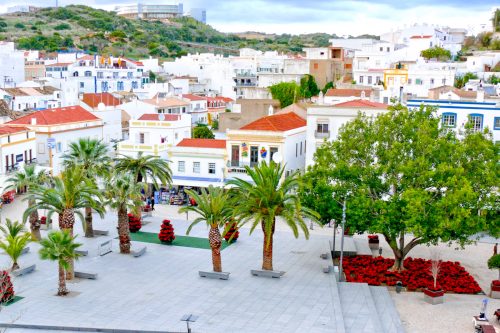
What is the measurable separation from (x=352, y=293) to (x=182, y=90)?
74.6 m

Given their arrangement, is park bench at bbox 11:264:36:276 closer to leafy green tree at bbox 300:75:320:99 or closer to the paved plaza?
the paved plaza

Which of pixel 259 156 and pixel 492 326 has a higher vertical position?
pixel 259 156

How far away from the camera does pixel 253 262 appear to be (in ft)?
99.4

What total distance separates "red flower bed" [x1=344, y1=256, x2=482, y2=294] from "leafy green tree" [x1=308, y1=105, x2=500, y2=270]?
928mm

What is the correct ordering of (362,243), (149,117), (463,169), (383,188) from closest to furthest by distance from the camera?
(463,169)
(383,188)
(362,243)
(149,117)

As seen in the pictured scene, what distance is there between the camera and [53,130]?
1892 inches

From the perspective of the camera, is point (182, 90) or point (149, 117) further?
point (182, 90)

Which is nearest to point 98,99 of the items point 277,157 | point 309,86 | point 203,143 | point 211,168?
point 309,86

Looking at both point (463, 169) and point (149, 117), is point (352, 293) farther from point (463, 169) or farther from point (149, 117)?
point (149, 117)

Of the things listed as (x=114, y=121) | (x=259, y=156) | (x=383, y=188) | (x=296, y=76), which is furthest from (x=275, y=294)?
(x=296, y=76)

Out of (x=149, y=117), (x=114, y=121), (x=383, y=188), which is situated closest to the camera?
(x=383, y=188)

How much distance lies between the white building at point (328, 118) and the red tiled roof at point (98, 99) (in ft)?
117

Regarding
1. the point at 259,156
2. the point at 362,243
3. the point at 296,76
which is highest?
the point at 296,76

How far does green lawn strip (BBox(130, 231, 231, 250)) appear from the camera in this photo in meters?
33.2
